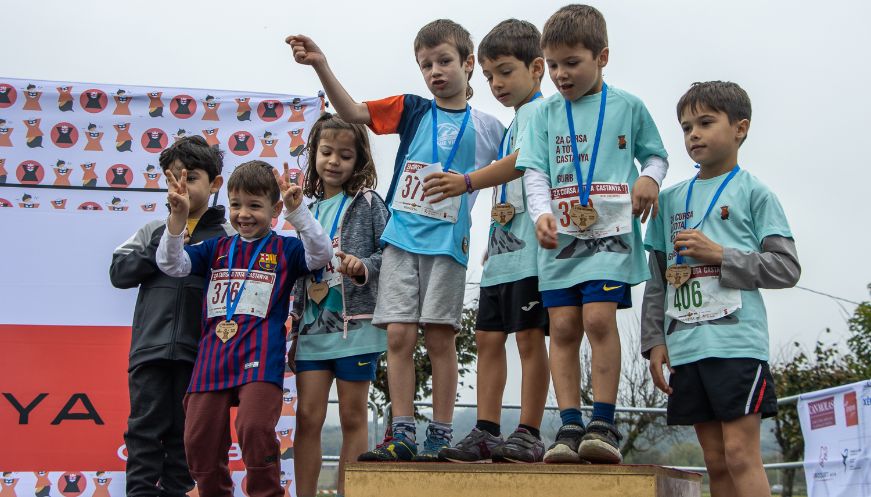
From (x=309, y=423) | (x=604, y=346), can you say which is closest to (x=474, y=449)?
(x=604, y=346)

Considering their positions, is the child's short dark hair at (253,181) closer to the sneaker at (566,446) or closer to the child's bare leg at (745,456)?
the sneaker at (566,446)

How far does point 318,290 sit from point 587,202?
1.19 metres

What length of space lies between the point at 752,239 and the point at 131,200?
355cm

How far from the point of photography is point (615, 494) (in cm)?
257

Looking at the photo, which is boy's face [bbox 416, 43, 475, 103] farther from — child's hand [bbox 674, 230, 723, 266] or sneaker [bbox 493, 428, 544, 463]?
sneaker [bbox 493, 428, 544, 463]

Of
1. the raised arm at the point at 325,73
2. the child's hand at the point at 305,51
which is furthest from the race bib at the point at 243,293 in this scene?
the child's hand at the point at 305,51

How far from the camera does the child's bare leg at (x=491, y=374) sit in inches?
129

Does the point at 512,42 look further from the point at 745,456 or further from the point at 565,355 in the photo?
the point at 745,456

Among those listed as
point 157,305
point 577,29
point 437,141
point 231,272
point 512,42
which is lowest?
point 157,305

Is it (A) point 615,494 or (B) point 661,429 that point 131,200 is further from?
(B) point 661,429

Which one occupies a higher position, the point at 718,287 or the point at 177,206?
the point at 177,206

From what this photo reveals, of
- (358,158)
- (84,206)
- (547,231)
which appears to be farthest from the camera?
(84,206)

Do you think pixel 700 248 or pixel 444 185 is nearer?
pixel 700 248

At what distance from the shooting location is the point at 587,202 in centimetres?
300
